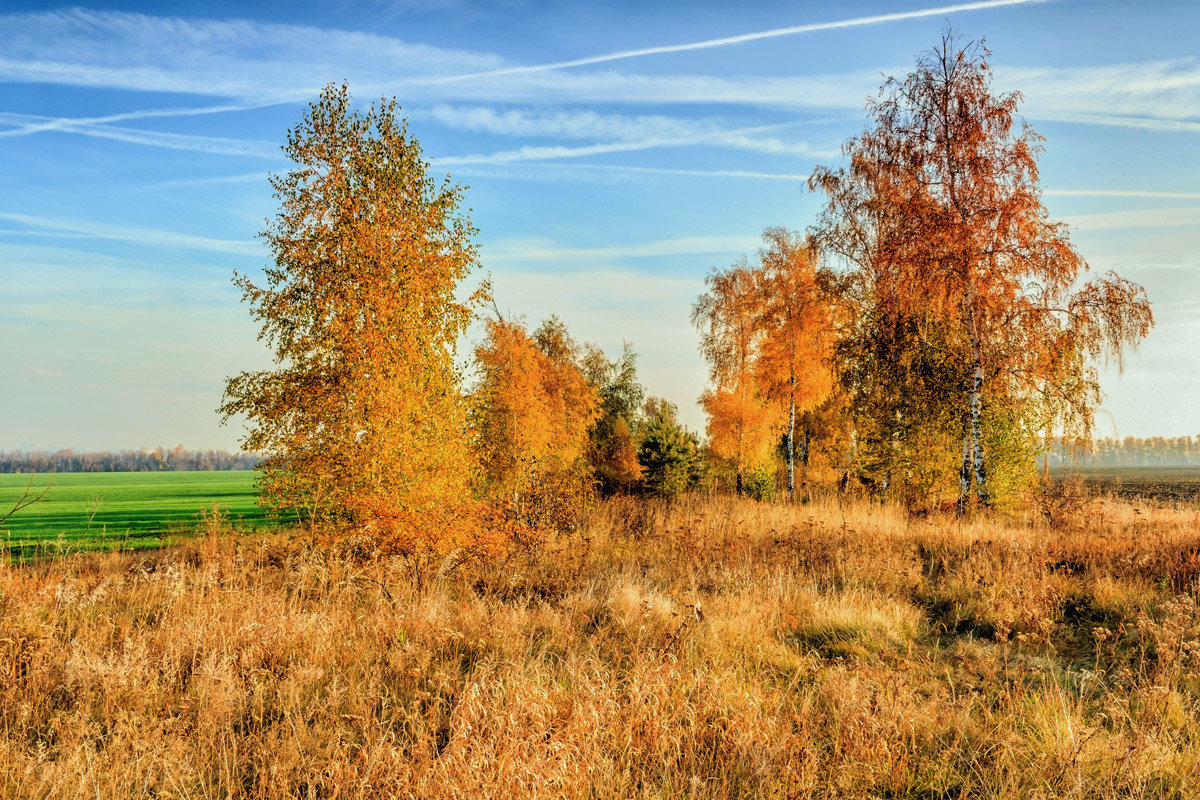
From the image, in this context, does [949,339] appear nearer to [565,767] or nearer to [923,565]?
[923,565]

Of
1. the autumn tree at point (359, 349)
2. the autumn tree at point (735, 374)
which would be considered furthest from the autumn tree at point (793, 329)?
the autumn tree at point (359, 349)

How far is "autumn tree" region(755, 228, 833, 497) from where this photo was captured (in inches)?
982

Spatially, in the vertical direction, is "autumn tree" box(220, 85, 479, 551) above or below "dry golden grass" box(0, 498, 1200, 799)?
above

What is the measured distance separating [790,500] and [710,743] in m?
21.3

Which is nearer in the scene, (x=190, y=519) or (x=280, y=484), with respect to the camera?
(x=280, y=484)

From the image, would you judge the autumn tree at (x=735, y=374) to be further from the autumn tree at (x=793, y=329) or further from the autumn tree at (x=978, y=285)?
the autumn tree at (x=978, y=285)

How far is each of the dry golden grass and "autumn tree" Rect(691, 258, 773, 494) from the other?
65.0 ft

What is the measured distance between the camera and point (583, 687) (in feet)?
14.9

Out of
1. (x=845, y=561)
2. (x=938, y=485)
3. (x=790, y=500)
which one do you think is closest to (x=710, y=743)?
(x=845, y=561)

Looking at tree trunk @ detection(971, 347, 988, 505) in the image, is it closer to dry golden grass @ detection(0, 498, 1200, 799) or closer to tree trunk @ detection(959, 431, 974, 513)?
tree trunk @ detection(959, 431, 974, 513)

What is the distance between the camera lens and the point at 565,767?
350cm

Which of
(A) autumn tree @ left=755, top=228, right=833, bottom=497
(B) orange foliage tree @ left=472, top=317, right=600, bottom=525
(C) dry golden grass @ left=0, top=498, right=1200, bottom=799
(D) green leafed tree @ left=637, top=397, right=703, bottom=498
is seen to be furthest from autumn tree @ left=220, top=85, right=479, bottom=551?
(D) green leafed tree @ left=637, top=397, right=703, bottom=498

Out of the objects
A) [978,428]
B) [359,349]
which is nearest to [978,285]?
[978,428]

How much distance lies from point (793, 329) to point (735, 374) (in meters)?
4.76
